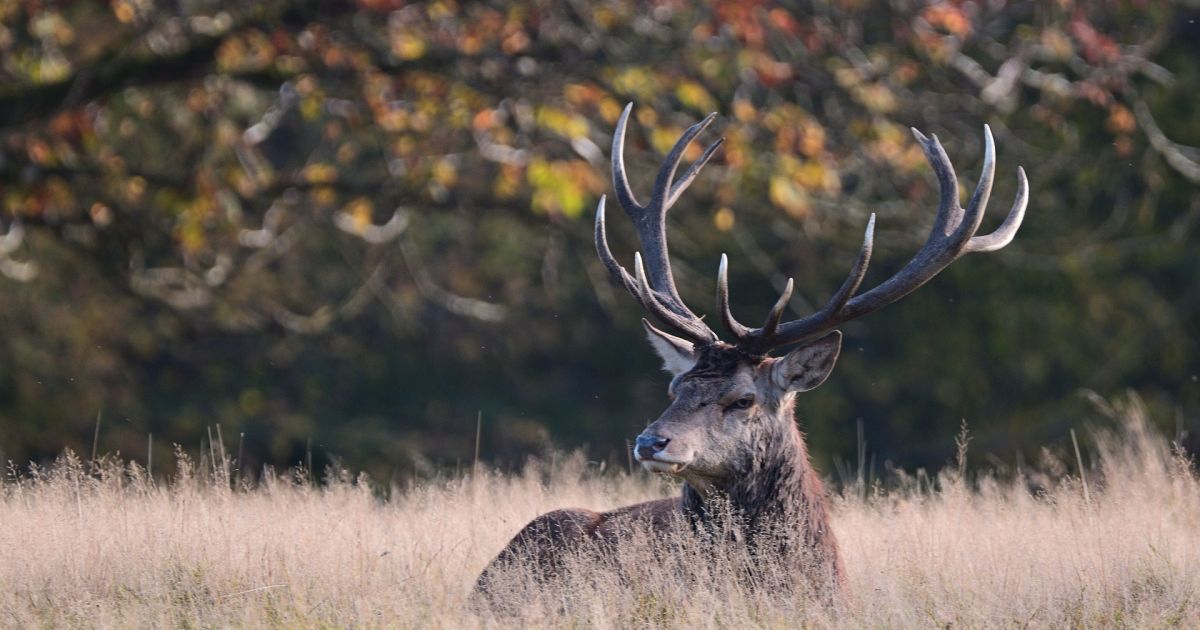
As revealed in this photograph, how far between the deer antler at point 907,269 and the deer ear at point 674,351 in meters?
0.20

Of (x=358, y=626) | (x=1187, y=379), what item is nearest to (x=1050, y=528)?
(x=358, y=626)

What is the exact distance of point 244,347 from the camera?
703 inches

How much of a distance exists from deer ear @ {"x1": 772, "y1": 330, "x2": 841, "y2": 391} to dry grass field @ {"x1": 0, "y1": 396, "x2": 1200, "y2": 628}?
2.17 ft

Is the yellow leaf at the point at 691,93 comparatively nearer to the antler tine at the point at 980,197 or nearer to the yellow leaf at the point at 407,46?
the yellow leaf at the point at 407,46

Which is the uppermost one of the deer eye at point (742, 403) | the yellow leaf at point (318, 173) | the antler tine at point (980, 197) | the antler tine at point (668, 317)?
the yellow leaf at point (318, 173)

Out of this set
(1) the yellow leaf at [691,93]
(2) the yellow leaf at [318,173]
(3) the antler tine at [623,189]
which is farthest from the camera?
(2) the yellow leaf at [318,173]

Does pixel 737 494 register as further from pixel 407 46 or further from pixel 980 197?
pixel 407 46

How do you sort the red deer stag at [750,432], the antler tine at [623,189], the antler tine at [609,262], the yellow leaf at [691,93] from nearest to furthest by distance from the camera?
the red deer stag at [750,432], the antler tine at [609,262], the antler tine at [623,189], the yellow leaf at [691,93]

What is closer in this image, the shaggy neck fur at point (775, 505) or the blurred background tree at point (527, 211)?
the shaggy neck fur at point (775, 505)

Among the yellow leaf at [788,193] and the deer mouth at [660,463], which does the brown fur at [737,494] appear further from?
the yellow leaf at [788,193]

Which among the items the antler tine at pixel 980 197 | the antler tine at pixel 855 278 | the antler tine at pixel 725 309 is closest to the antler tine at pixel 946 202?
the antler tine at pixel 980 197

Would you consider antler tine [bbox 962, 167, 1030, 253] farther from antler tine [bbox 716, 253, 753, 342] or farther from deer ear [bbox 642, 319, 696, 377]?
deer ear [bbox 642, 319, 696, 377]

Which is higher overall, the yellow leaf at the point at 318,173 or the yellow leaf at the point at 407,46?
the yellow leaf at the point at 407,46

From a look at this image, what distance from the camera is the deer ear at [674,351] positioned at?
6059mm
